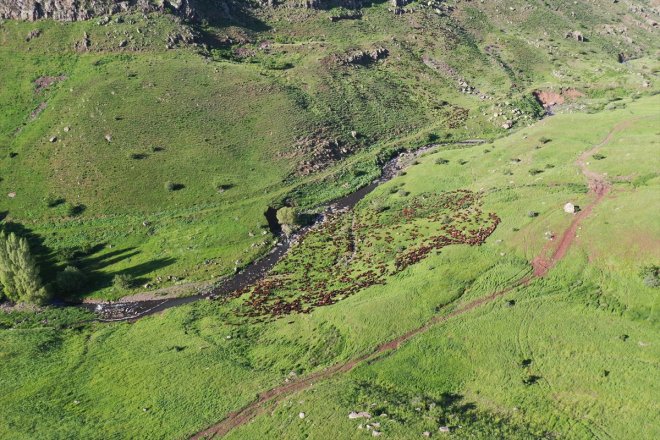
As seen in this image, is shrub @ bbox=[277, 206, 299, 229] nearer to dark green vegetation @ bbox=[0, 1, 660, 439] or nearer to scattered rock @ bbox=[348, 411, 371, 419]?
dark green vegetation @ bbox=[0, 1, 660, 439]

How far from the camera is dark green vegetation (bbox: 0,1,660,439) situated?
4934 cm

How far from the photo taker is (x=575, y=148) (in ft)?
325

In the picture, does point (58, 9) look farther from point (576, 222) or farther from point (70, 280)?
point (576, 222)

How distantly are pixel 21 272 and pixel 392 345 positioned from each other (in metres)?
62.9

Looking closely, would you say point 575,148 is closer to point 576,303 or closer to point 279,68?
point 576,303

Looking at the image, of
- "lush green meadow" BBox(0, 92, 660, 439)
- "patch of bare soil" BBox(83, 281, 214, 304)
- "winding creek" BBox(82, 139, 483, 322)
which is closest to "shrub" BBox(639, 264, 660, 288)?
"lush green meadow" BBox(0, 92, 660, 439)

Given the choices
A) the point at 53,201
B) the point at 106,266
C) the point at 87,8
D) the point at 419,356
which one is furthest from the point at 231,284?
the point at 87,8

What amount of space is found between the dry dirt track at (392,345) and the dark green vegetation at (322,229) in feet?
3.10

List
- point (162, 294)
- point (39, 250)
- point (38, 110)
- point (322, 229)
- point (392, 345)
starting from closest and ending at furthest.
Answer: point (392, 345) → point (162, 294) → point (39, 250) → point (322, 229) → point (38, 110)

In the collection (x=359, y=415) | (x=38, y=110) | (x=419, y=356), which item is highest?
(x=38, y=110)

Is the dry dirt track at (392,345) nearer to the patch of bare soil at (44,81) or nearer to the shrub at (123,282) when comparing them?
the shrub at (123,282)

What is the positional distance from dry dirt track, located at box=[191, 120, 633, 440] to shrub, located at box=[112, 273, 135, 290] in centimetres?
4002

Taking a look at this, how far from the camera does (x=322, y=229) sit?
93.7m

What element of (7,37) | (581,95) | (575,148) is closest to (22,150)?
(7,37)
